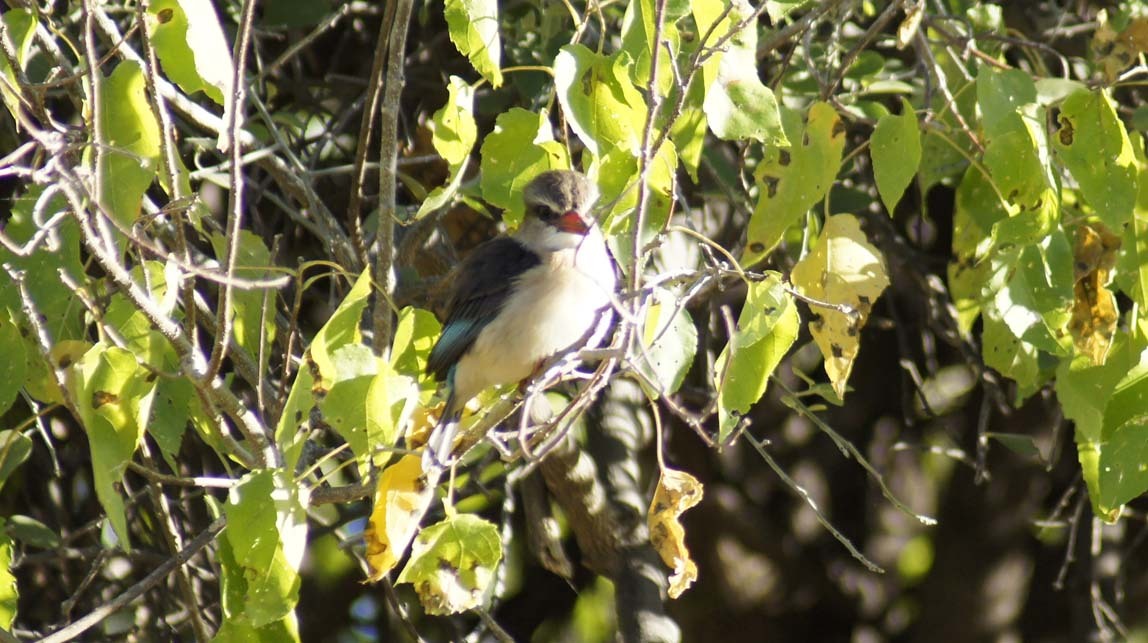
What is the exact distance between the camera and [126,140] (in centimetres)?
245

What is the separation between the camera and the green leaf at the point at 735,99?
2.59 metres

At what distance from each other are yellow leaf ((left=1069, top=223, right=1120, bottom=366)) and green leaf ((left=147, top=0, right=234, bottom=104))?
6.26ft

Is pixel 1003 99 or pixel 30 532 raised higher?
pixel 1003 99

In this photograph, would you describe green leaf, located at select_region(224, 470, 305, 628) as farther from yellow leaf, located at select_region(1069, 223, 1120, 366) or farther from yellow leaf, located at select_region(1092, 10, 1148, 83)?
yellow leaf, located at select_region(1092, 10, 1148, 83)

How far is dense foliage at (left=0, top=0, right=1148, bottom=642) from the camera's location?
2451mm

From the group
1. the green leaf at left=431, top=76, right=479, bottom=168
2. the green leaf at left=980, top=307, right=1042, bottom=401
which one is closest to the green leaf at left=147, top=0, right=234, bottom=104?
the green leaf at left=431, top=76, right=479, bottom=168

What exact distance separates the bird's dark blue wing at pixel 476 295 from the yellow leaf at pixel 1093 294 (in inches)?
56.8

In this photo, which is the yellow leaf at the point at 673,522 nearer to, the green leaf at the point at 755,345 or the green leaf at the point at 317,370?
the green leaf at the point at 755,345

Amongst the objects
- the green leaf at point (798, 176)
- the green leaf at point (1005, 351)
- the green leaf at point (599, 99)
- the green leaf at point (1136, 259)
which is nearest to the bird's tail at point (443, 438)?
the green leaf at point (599, 99)

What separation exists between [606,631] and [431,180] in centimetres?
204

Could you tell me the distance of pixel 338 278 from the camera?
175 inches

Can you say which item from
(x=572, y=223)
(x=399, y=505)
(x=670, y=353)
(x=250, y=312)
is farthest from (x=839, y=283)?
(x=250, y=312)

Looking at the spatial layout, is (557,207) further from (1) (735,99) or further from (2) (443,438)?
(1) (735,99)

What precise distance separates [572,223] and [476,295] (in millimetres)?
342
